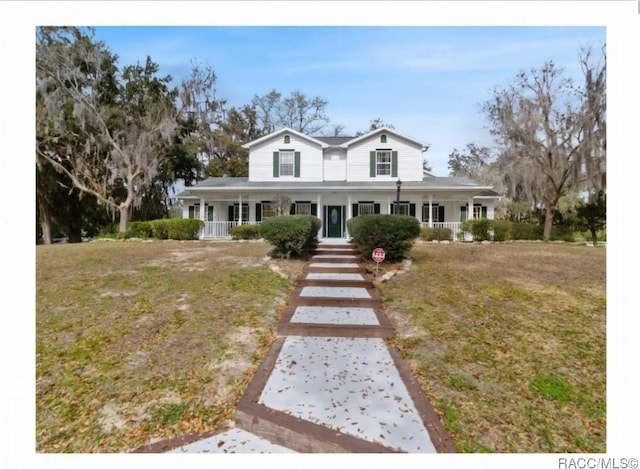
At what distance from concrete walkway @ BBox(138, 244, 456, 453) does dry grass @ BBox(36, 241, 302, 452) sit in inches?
7.9

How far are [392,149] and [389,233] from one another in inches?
413

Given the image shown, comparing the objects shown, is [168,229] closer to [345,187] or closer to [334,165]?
[345,187]

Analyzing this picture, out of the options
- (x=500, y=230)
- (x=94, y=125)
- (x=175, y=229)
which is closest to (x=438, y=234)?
(x=500, y=230)

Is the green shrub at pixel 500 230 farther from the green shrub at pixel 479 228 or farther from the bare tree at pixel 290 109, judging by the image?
the bare tree at pixel 290 109

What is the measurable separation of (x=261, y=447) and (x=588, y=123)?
19.2 meters

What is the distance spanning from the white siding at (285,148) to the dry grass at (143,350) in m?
10.5

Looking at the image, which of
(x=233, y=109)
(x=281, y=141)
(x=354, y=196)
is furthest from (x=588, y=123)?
(x=233, y=109)

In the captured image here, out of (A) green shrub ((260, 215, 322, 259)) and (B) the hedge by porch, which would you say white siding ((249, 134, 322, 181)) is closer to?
(B) the hedge by porch

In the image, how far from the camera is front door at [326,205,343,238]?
16.7m

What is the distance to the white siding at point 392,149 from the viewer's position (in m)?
16.8

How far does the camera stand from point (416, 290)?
6109mm

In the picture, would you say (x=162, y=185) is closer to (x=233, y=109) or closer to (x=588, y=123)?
(x=233, y=109)

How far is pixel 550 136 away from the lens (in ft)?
52.3

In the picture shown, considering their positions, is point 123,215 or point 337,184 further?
point 123,215
